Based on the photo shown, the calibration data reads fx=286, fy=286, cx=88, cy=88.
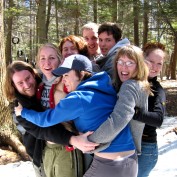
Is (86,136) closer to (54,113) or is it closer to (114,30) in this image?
(54,113)

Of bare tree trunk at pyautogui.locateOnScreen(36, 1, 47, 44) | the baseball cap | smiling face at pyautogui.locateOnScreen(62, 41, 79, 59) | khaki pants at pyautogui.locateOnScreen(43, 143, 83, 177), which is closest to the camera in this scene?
the baseball cap

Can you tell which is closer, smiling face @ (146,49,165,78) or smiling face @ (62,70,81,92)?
smiling face @ (62,70,81,92)

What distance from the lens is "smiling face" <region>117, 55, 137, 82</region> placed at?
2.29 meters

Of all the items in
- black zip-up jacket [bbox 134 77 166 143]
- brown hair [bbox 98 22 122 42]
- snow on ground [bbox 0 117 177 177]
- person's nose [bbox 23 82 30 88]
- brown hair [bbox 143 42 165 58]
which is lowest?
snow on ground [bbox 0 117 177 177]

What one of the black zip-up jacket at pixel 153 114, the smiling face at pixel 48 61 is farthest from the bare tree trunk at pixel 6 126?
the black zip-up jacket at pixel 153 114

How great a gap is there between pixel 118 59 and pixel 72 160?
37.9 inches

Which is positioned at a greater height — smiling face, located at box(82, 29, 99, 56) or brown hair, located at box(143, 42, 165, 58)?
smiling face, located at box(82, 29, 99, 56)

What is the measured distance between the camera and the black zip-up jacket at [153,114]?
7.58ft

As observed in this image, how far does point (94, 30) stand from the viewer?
326 centimetres

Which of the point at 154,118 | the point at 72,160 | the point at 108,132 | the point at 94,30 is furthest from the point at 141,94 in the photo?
the point at 94,30

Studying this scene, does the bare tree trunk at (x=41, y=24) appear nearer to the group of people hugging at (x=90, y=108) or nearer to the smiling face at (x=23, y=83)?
the group of people hugging at (x=90, y=108)

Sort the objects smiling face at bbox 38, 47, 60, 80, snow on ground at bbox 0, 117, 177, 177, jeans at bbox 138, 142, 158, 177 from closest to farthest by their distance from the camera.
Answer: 1. jeans at bbox 138, 142, 158, 177
2. smiling face at bbox 38, 47, 60, 80
3. snow on ground at bbox 0, 117, 177, 177

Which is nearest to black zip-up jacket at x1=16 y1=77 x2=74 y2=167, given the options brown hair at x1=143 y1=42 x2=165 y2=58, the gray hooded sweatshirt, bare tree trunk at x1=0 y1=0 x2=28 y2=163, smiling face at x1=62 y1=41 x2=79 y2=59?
the gray hooded sweatshirt

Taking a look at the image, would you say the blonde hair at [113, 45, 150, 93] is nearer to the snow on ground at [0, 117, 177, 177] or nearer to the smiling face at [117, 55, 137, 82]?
the smiling face at [117, 55, 137, 82]
